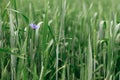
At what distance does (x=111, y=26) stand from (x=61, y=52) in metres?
0.27

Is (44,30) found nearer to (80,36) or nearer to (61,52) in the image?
(61,52)

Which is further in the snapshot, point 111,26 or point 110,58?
point 111,26

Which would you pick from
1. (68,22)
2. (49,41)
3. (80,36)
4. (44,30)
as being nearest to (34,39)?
(49,41)

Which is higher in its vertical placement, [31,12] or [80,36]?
[31,12]

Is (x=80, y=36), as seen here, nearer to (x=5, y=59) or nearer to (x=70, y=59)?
(x=70, y=59)

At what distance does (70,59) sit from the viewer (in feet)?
4.84

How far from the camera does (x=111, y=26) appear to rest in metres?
1.35

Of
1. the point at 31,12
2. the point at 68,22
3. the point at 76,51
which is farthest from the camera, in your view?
the point at 68,22

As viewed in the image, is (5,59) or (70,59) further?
(70,59)

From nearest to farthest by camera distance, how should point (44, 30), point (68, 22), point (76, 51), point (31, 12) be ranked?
point (44, 30) → point (31, 12) → point (76, 51) → point (68, 22)

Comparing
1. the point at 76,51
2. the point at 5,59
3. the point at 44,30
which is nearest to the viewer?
the point at 44,30

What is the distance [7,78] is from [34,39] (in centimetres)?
23

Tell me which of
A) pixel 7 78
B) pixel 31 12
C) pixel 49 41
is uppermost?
pixel 31 12

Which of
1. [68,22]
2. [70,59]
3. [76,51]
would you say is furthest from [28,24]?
[68,22]
